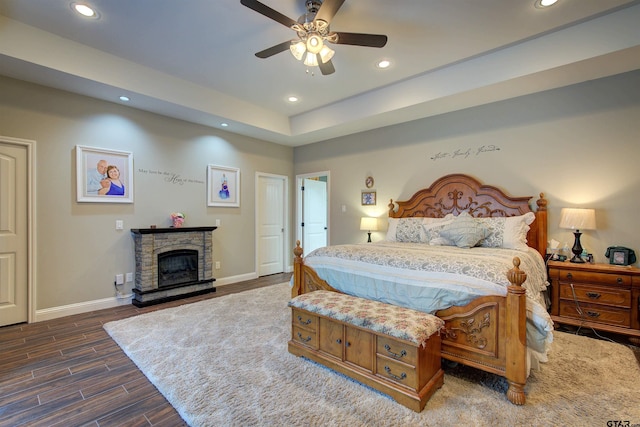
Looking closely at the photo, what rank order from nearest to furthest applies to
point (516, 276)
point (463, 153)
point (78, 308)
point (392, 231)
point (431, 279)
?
point (516, 276)
point (431, 279)
point (78, 308)
point (463, 153)
point (392, 231)

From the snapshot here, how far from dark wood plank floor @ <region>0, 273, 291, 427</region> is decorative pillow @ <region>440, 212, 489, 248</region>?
3.11 meters

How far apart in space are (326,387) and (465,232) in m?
2.32

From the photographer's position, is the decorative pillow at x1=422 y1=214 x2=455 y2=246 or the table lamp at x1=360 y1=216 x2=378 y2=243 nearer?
the decorative pillow at x1=422 y1=214 x2=455 y2=246

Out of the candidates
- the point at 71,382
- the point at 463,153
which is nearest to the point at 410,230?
the point at 463,153

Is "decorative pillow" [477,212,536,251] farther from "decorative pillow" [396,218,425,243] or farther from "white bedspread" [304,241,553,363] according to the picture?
"decorative pillow" [396,218,425,243]

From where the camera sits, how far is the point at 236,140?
5391 mm

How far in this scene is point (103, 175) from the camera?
12.7 ft

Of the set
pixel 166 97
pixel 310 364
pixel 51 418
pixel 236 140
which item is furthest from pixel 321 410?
pixel 236 140

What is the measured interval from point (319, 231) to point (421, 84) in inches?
152

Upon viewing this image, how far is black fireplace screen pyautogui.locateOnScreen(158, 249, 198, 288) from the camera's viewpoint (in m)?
4.28

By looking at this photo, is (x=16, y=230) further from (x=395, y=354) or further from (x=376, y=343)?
(x=395, y=354)

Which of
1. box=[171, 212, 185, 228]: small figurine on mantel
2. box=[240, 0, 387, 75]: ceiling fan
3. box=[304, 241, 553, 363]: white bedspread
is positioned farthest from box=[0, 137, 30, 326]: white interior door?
box=[304, 241, 553, 363]: white bedspread

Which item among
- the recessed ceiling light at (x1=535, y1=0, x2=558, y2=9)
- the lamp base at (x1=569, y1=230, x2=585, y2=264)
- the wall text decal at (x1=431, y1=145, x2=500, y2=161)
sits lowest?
the lamp base at (x1=569, y1=230, x2=585, y2=264)

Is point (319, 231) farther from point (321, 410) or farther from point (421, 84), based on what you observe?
point (321, 410)
